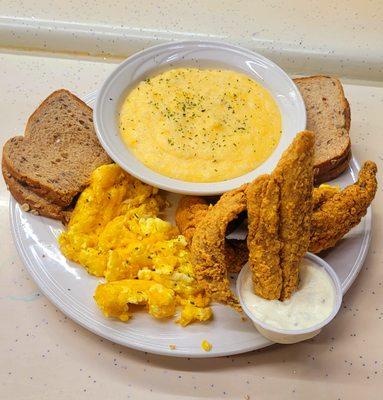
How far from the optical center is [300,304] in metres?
2.07

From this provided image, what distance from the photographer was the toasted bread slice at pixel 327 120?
8.77ft

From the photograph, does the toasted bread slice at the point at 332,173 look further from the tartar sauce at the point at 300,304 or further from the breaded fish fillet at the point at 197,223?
the tartar sauce at the point at 300,304

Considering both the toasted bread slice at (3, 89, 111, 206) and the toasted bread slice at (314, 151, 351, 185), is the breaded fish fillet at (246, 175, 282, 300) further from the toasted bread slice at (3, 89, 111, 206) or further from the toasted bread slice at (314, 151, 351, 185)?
the toasted bread slice at (3, 89, 111, 206)

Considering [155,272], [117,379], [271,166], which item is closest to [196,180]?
[271,166]

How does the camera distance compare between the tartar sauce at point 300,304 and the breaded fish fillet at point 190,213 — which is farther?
the breaded fish fillet at point 190,213

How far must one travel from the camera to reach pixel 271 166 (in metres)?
2.63

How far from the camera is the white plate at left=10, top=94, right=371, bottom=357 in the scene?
221 cm

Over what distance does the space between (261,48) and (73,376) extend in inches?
90.4

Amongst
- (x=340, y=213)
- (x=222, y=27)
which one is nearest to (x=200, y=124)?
(x=340, y=213)

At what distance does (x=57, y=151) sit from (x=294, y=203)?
127cm

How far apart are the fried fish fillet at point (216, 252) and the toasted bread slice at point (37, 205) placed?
71 centimetres

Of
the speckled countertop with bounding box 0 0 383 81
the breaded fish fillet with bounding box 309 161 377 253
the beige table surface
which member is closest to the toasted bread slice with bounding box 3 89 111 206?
the beige table surface

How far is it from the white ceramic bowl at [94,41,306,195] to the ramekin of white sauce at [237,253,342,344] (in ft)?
1.82

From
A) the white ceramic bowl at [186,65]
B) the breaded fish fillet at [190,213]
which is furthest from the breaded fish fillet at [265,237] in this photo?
the white ceramic bowl at [186,65]
